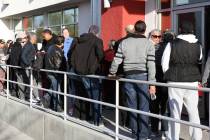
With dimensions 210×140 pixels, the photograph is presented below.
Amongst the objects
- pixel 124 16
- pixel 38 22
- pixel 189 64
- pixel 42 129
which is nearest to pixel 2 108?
pixel 42 129

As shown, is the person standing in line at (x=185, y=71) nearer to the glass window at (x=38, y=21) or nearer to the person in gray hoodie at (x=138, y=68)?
the person in gray hoodie at (x=138, y=68)

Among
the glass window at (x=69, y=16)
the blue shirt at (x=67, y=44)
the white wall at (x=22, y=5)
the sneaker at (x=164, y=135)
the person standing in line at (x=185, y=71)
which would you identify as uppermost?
the white wall at (x=22, y=5)

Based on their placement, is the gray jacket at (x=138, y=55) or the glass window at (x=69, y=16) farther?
the glass window at (x=69, y=16)

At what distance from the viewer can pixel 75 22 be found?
1571 cm

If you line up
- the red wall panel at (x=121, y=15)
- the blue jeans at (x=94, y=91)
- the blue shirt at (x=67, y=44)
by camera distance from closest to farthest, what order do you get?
the blue jeans at (x=94, y=91), the blue shirt at (x=67, y=44), the red wall panel at (x=121, y=15)

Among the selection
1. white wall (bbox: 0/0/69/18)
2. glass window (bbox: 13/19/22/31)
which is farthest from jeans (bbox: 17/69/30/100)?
glass window (bbox: 13/19/22/31)

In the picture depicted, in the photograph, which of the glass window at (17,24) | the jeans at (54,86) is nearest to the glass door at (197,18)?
the jeans at (54,86)

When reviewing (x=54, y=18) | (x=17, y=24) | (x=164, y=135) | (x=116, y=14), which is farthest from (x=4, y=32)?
(x=164, y=135)

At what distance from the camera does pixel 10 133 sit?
29.3 ft

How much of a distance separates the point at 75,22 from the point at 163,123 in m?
9.81

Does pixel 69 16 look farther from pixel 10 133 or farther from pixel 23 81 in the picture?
pixel 10 133

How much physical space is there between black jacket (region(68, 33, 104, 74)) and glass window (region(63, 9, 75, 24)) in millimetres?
9044

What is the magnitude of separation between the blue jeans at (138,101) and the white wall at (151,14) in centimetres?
454

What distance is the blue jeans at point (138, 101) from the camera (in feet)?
19.4
